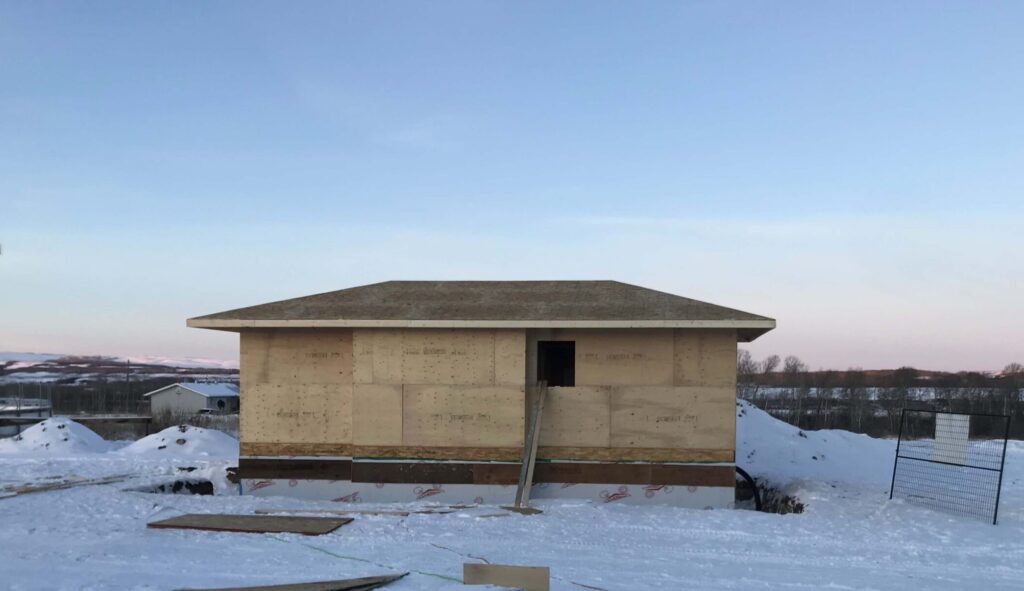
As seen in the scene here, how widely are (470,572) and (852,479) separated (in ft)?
51.4

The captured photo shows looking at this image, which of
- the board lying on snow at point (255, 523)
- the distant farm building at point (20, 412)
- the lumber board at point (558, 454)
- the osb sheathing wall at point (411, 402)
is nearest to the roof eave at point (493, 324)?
the osb sheathing wall at point (411, 402)

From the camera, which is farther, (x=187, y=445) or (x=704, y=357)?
(x=187, y=445)

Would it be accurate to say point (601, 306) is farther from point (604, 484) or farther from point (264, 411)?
point (264, 411)

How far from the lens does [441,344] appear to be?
15.9 metres

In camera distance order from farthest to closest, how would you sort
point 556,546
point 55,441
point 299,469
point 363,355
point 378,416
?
1. point 55,441
2. point 299,469
3. point 363,355
4. point 378,416
5. point 556,546

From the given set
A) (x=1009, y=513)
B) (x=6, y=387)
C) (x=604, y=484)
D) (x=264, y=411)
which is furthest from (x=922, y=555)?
(x=6, y=387)

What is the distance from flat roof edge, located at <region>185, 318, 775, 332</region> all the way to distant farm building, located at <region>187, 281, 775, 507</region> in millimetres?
39

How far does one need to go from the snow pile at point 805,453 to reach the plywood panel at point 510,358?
736 cm

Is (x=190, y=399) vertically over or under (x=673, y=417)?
under

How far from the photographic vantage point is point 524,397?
15695 mm

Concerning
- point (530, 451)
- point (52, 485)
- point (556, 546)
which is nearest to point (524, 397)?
point (530, 451)

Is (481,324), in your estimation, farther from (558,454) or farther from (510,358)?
(558,454)

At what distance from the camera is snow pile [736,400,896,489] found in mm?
21812

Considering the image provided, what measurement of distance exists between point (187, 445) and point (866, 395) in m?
78.0
